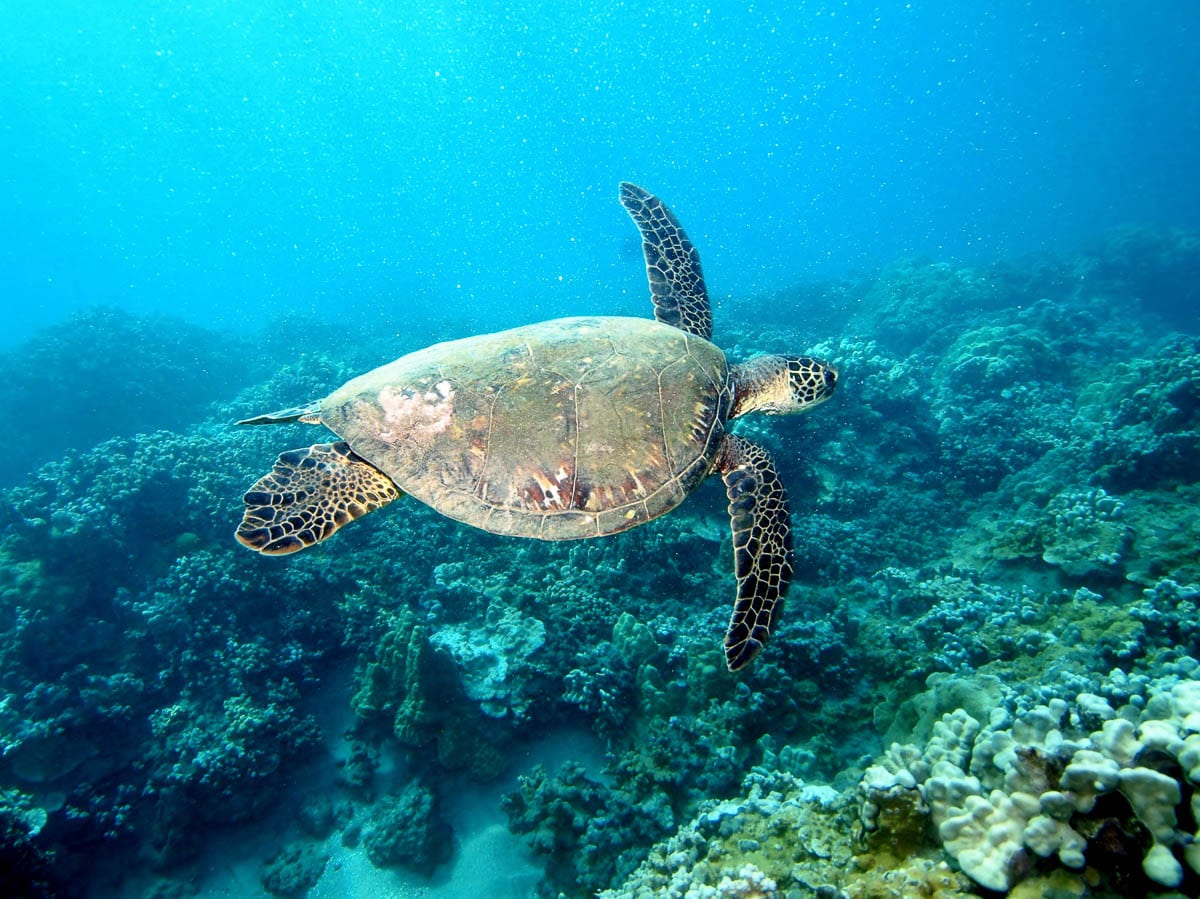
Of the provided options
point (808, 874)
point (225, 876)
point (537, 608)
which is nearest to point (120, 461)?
point (225, 876)

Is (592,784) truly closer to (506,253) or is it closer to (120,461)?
(120,461)

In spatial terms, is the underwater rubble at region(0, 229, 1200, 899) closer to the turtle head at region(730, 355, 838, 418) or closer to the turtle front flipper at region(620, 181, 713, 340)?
the turtle head at region(730, 355, 838, 418)

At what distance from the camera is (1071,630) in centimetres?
504

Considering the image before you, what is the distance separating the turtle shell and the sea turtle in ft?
0.04

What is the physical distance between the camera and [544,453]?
4094 mm

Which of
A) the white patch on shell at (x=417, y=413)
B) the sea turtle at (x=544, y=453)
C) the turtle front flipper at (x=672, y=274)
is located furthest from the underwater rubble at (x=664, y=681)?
the turtle front flipper at (x=672, y=274)

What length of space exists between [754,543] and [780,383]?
1.85 meters

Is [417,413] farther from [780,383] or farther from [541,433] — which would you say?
[780,383]

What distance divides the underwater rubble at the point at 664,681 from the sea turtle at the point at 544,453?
1.56 metres

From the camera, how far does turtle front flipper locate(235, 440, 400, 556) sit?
3.99m

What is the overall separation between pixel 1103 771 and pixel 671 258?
5.98 meters

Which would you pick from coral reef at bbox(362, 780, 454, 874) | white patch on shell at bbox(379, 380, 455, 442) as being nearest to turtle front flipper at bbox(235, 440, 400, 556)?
white patch on shell at bbox(379, 380, 455, 442)

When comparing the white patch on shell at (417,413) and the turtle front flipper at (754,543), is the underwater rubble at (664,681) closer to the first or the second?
the turtle front flipper at (754,543)

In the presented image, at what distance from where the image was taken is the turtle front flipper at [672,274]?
6.32 meters
